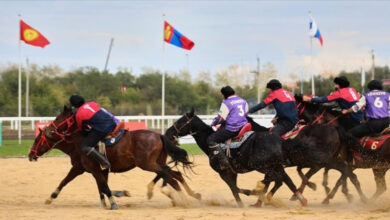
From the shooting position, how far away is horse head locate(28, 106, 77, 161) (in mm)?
12711

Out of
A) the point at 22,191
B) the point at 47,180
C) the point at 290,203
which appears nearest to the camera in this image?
the point at 290,203

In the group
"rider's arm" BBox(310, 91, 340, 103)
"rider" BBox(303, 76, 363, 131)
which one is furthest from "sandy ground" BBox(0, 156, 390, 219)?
"rider's arm" BBox(310, 91, 340, 103)

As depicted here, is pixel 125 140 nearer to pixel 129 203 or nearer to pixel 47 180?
pixel 129 203

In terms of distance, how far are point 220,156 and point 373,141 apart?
3002 mm

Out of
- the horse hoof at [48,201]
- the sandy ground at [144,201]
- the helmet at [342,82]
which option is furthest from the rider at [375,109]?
the horse hoof at [48,201]

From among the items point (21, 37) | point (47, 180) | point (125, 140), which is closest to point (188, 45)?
point (21, 37)

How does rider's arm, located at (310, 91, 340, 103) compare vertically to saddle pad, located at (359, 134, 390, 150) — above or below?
above

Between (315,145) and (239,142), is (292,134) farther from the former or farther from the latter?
(239,142)

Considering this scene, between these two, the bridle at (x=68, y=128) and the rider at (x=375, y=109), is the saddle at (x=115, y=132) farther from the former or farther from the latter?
the rider at (x=375, y=109)

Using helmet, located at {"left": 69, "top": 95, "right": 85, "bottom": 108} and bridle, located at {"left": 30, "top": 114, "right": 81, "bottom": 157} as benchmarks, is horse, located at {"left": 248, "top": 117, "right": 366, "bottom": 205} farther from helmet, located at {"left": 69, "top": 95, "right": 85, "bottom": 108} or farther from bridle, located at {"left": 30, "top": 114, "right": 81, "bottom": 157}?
bridle, located at {"left": 30, "top": 114, "right": 81, "bottom": 157}

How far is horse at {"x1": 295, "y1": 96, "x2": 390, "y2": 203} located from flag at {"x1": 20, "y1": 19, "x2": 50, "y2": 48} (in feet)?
67.3

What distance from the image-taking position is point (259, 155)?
1206 cm

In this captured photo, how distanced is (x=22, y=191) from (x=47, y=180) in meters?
2.00

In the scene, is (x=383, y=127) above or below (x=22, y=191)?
above
